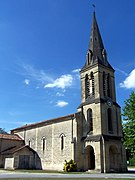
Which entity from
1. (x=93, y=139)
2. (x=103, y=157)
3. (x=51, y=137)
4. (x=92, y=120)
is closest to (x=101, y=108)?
(x=92, y=120)

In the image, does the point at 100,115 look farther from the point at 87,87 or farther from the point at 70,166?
the point at 70,166

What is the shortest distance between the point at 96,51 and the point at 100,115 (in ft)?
39.6

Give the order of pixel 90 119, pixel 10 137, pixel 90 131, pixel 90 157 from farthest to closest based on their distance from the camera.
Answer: pixel 10 137
pixel 90 119
pixel 90 157
pixel 90 131

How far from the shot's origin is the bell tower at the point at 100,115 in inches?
1198

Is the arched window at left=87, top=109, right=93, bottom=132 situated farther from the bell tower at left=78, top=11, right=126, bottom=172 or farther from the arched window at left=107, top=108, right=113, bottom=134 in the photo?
the arched window at left=107, top=108, right=113, bottom=134

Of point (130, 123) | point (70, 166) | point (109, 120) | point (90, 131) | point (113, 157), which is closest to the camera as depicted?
point (130, 123)

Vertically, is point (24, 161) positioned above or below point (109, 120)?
below

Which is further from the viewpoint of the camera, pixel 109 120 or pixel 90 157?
pixel 109 120

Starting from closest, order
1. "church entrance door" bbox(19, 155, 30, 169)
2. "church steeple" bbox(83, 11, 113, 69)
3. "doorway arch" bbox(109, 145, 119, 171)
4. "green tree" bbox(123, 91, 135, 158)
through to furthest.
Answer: "green tree" bbox(123, 91, 135, 158) < "doorway arch" bbox(109, 145, 119, 171) < "church entrance door" bbox(19, 155, 30, 169) < "church steeple" bbox(83, 11, 113, 69)

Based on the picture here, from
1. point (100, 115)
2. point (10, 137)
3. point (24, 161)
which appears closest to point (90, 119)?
point (100, 115)

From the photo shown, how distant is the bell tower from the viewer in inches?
1198

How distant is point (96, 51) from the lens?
126ft

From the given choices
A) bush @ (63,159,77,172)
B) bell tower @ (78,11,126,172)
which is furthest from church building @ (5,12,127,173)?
bush @ (63,159,77,172)

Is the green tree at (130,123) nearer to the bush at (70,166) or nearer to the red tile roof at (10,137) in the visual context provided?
the bush at (70,166)
